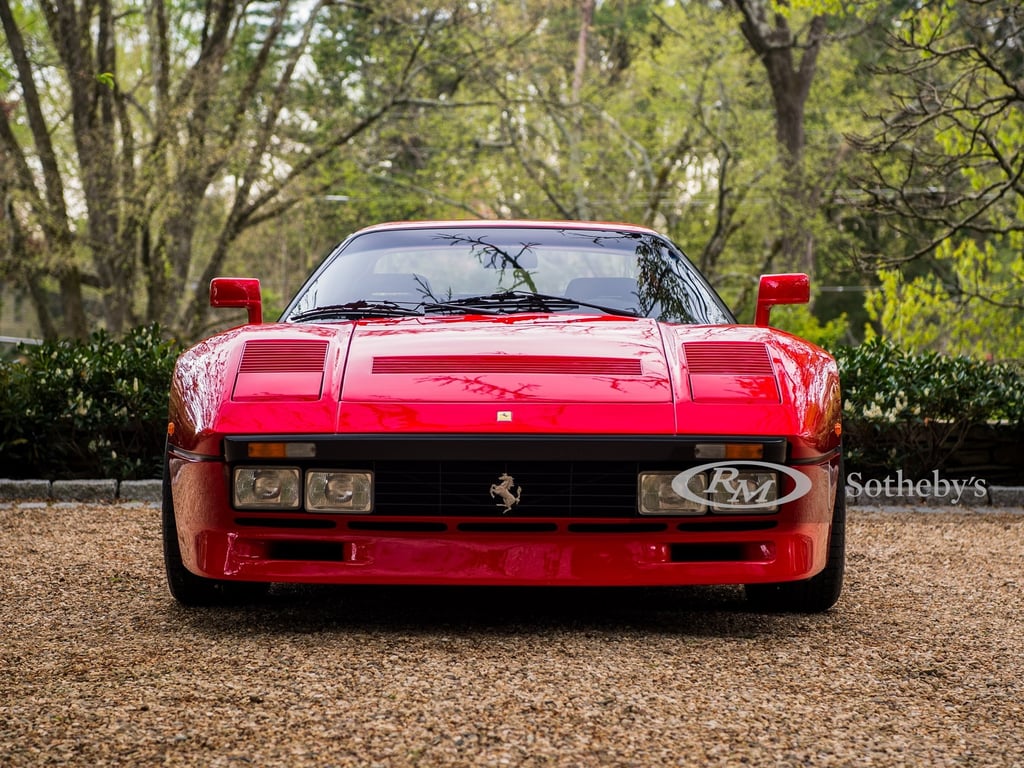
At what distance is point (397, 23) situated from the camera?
17.4 meters

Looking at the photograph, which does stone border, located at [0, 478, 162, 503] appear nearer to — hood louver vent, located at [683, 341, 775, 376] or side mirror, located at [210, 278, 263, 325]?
side mirror, located at [210, 278, 263, 325]

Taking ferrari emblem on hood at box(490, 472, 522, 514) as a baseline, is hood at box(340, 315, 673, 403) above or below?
above

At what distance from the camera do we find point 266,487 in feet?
11.2

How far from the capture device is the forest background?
12055 mm

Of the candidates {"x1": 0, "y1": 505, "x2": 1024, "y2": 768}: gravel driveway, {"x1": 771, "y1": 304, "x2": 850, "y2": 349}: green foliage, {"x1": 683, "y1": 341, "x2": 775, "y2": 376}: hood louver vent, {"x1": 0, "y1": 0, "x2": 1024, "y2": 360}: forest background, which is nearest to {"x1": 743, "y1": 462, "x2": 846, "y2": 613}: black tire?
{"x1": 0, "y1": 505, "x2": 1024, "y2": 768}: gravel driveway

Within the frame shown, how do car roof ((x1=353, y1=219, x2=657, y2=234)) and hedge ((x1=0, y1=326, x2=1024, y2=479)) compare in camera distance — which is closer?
car roof ((x1=353, y1=219, x2=657, y2=234))

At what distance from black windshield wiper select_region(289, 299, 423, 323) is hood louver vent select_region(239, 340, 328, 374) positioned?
528mm

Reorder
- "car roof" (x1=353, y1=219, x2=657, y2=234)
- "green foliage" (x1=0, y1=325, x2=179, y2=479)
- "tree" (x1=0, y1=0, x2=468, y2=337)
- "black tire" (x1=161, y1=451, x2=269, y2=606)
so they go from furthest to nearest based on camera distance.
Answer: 1. "tree" (x1=0, y1=0, x2=468, y2=337)
2. "green foliage" (x1=0, y1=325, x2=179, y2=479)
3. "car roof" (x1=353, y1=219, x2=657, y2=234)
4. "black tire" (x1=161, y1=451, x2=269, y2=606)

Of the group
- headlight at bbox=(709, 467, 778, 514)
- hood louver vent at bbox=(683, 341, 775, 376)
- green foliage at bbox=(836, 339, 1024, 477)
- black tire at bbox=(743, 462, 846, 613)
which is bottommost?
green foliage at bbox=(836, 339, 1024, 477)

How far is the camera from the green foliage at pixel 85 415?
723cm

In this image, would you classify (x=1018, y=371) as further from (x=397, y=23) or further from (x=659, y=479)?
(x=397, y=23)

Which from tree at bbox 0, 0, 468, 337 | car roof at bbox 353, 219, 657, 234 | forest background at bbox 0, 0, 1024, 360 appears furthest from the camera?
tree at bbox 0, 0, 468, 337

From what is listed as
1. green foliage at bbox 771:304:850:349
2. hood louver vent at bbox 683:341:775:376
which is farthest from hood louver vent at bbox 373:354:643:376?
green foliage at bbox 771:304:850:349

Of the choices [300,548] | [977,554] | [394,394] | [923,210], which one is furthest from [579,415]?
[923,210]
